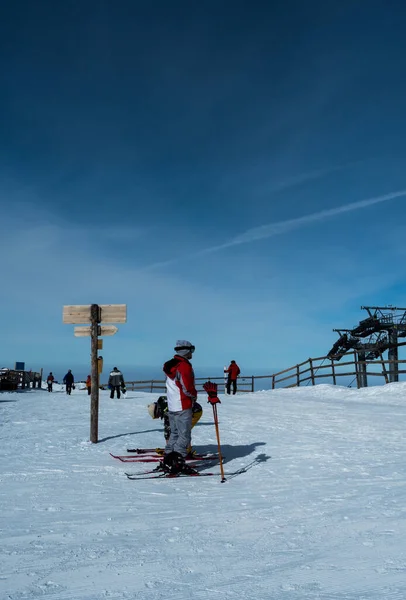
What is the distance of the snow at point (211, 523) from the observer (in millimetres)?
3133

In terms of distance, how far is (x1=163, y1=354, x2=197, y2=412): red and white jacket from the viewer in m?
6.91

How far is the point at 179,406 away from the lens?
6.95 meters

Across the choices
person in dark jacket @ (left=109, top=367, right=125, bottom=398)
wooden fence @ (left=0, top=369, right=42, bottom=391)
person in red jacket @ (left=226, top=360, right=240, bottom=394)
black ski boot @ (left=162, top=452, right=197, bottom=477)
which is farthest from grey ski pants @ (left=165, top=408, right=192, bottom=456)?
wooden fence @ (left=0, top=369, right=42, bottom=391)

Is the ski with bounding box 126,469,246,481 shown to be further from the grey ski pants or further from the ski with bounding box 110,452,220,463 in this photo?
the ski with bounding box 110,452,220,463

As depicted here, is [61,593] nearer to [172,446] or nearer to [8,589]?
[8,589]

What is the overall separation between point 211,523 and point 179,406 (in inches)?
97.8

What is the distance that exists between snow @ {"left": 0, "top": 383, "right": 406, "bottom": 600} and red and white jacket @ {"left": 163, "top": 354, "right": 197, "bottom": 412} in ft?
3.34

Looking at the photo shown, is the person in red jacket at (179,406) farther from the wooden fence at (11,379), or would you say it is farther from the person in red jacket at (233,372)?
the wooden fence at (11,379)

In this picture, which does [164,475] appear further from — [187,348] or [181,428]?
[187,348]

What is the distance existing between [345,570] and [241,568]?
2.33 feet

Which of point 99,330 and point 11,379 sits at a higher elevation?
point 99,330

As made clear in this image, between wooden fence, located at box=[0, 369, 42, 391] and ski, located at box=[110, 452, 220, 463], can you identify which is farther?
wooden fence, located at box=[0, 369, 42, 391]

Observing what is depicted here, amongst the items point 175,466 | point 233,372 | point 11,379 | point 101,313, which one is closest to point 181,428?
point 175,466

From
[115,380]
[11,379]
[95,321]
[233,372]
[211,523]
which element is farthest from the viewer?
[11,379]
